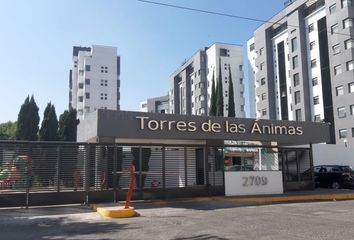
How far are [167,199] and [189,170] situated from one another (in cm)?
170

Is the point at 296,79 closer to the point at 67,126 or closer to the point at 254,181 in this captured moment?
the point at 67,126

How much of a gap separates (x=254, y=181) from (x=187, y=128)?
14.3 feet

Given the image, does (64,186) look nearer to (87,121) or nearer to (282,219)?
(87,121)

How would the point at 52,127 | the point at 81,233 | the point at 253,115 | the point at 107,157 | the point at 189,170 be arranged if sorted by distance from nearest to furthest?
1. the point at 81,233
2. the point at 107,157
3. the point at 189,170
4. the point at 52,127
5. the point at 253,115

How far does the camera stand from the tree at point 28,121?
146ft

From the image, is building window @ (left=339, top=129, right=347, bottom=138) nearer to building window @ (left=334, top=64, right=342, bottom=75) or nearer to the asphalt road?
building window @ (left=334, top=64, right=342, bottom=75)

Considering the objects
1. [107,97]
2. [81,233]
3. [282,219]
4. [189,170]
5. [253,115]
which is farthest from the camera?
[107,97]

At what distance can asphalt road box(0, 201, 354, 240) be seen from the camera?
9.80m

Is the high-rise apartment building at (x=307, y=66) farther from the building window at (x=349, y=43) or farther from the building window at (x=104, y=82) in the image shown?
the building window at (x=104, y=82)

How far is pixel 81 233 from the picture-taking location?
34.1 feet

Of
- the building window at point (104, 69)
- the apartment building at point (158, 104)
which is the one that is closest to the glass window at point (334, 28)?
the building window at point (104, 69)

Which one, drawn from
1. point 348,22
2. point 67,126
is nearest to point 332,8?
point 348,22

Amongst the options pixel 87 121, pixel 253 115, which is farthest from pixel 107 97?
pixel 87 121

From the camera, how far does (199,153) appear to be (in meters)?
20.3
